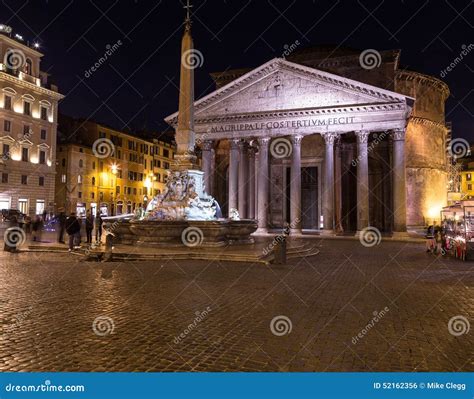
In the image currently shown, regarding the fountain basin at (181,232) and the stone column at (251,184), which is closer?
the fountain basin at (181,232)

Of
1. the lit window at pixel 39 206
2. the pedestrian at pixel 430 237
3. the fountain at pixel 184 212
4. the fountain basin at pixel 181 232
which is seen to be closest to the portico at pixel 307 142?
the pedestrian at pixel 430 237

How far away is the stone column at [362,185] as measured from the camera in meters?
28.1

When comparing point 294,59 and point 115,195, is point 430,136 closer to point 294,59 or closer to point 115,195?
point 294,59

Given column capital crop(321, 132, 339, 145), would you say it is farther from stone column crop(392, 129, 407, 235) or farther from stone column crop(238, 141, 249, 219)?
stone column crop(238, 141, 249, 219)

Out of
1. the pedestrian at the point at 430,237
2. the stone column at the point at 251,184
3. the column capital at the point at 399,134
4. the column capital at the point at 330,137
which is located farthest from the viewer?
the stone column at the point at 251,184

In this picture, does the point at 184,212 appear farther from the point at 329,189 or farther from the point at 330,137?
the point at 330,137

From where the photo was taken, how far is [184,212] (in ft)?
51.6

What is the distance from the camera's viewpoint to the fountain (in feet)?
49.7

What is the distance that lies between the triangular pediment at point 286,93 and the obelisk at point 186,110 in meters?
14.8

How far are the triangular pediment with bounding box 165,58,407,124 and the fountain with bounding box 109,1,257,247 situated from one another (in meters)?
15.0

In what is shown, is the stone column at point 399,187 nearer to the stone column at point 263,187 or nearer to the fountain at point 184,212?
the stone column at point 263,187

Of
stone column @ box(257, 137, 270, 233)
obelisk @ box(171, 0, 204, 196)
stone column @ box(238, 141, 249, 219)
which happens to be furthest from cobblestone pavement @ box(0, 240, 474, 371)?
stone column @ box(238, 141, 249, 219)

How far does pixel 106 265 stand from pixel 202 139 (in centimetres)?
2179

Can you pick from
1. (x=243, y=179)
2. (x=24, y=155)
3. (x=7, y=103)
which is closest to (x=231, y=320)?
(x=243, y=179)
